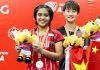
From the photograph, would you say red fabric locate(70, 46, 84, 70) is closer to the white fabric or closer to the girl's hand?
the white fabric

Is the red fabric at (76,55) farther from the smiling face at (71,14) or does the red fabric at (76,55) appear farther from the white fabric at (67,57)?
the smiling face at (71,14)

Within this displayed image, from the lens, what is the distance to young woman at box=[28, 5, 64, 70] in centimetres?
301

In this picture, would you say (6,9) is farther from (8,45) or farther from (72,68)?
(72,68)

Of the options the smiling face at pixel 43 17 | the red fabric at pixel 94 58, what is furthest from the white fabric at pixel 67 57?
the smiling face at pixel 43 17

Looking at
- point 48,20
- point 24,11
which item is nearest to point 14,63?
point 24,11

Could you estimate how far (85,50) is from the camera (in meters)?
3.02

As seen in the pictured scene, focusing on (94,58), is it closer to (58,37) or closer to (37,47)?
(58,37)

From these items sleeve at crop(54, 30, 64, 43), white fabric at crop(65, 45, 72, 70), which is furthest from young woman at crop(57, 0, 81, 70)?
white fabric at crop(65, 45, 72, 70)

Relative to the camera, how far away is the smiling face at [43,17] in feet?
10.2

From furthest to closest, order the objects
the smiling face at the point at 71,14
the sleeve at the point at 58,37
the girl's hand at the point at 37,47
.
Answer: the smiling face at the point at 71,14
the sleeve at the point at 58,37
the girl's hand at the point at 37,47

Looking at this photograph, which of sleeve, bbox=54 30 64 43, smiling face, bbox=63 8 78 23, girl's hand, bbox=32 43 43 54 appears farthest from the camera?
smiling face, bbox=63 8 78 23

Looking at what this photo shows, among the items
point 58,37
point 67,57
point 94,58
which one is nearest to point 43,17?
point 58,37

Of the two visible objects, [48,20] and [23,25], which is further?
[23,25]

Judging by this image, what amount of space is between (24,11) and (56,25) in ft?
1.35
